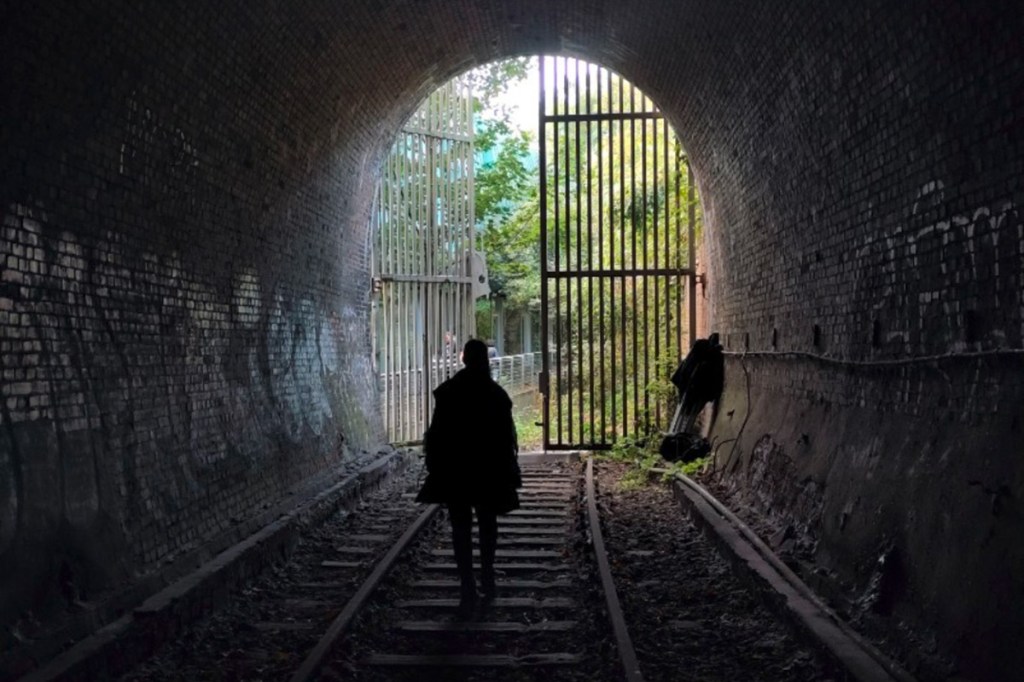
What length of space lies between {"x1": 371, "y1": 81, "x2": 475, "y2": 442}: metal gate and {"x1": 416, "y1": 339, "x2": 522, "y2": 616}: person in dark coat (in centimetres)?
773

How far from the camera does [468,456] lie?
574cm

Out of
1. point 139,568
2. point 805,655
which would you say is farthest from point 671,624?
point 139,568

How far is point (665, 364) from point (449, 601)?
8126mm

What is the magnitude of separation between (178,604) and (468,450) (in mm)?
1838

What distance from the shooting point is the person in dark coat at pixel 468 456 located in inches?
224

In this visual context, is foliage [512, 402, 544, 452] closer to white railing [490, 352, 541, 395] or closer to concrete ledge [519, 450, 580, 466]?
concrete ledge [519, 450, 580, 466]

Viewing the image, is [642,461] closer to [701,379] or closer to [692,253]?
[701,379]

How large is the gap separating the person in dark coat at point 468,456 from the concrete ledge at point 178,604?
56.0 inches

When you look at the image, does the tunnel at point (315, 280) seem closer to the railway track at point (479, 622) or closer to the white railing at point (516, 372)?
the railway track at point (479, 622)

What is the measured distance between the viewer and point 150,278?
6.06 meters

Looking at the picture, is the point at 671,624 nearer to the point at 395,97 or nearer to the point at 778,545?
the point at 778,545

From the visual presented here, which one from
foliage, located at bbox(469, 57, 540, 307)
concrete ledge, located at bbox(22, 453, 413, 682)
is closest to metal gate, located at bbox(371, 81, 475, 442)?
concrete ledge, located at bbox(22, 453, 413, 682)

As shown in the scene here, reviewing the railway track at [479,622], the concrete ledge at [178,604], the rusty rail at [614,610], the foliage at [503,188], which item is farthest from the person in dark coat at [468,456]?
the foliage at [503,188]

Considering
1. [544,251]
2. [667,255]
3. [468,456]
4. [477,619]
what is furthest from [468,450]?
[667,255]
